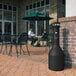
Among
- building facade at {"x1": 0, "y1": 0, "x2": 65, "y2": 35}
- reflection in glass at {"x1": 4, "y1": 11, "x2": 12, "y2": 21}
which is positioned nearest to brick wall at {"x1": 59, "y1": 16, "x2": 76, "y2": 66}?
building facade at {"x1": 0, "y1": 0, "x2": 65, "y2": 35}

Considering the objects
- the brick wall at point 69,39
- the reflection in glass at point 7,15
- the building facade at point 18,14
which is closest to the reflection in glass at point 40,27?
the building facade at point 18,14

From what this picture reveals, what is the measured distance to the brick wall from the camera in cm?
493

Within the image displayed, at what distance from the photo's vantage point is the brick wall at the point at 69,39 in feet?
16.2

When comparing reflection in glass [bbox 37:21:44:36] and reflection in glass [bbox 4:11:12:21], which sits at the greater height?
reflection in glass [bbox 4:11:12:21]

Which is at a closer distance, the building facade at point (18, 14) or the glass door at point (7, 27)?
the building facade at point (18, 14)

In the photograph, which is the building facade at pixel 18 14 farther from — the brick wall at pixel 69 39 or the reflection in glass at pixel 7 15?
the brick wall at pixel 69 39

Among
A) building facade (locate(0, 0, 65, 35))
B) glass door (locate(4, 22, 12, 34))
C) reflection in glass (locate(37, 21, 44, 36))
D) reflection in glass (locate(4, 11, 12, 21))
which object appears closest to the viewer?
reflection in glass (locate(37, 21, 44, 36))

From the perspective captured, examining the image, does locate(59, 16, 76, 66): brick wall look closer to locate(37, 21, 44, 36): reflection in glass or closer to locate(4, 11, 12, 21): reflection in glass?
locate(37, 21, 44, 36): reflection in glass

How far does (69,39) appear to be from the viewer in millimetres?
5020

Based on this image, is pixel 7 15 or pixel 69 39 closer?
pixel 69 39

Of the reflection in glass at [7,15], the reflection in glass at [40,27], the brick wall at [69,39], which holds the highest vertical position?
the reflection in glass at [7,15]

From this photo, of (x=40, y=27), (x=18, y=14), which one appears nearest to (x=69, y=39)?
(x=40, y=27)

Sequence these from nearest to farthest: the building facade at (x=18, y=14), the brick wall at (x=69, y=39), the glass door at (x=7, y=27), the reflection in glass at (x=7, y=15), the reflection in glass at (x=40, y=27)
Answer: the brick wall at (x=69, y=39) < the reflection in glass at (x=40, y=27) < the building facade at (x=18, y=14) < the reflection in glass at (x=7, y=15) < the glass door at (x=7, y=27)

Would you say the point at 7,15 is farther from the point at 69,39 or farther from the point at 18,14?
the point at 69,39
